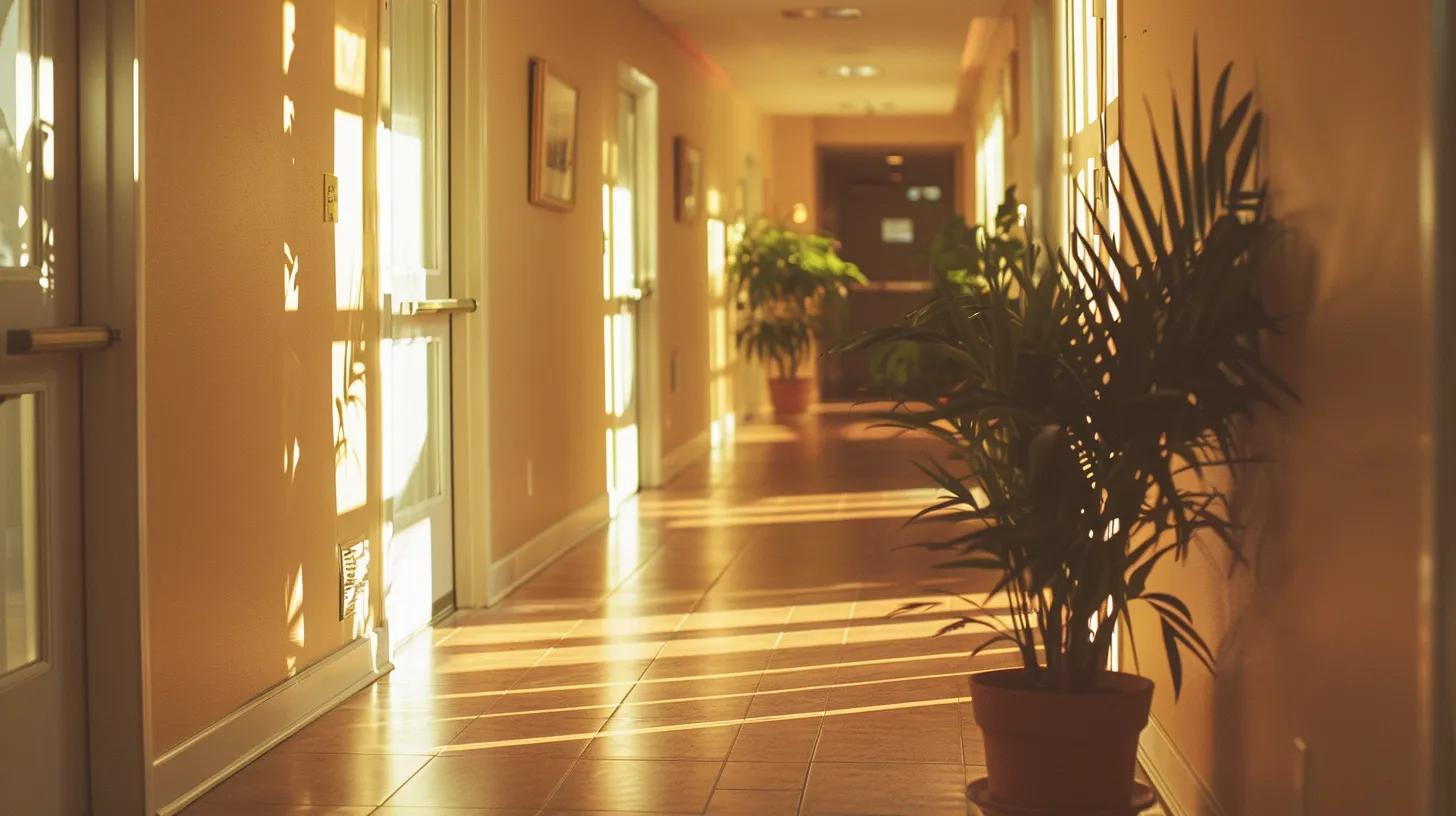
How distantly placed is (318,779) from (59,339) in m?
1.10

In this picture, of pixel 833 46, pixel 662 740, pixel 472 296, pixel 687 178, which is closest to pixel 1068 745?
pixel 662 740

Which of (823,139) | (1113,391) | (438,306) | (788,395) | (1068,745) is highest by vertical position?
(823,139)

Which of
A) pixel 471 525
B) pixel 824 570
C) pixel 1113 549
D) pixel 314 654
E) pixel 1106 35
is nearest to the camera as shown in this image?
pixel 1113 549

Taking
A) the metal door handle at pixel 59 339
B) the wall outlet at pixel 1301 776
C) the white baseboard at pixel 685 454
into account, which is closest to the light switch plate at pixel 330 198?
the metal door handle at pixel 59 339

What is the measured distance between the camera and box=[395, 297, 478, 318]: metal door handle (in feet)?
14.9

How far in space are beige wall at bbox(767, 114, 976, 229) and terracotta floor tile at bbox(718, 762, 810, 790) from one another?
37.5 feet

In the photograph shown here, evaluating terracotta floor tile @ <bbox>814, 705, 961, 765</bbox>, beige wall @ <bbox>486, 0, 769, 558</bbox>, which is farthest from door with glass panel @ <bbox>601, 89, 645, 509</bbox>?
terracotta floor tile @ <bbox>814, 705, 961, 765</bbox>

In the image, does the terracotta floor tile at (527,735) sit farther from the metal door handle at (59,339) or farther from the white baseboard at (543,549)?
the white baseboard at (543,549)

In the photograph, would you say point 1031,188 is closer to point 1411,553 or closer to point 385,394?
point 385,394

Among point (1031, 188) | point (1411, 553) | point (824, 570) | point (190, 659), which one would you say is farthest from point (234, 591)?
point (1031, 188)

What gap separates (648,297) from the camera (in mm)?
8312

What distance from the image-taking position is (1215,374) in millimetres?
2350

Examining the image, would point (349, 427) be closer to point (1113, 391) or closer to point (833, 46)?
point (1113, 391)

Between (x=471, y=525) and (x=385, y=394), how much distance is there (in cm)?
95
